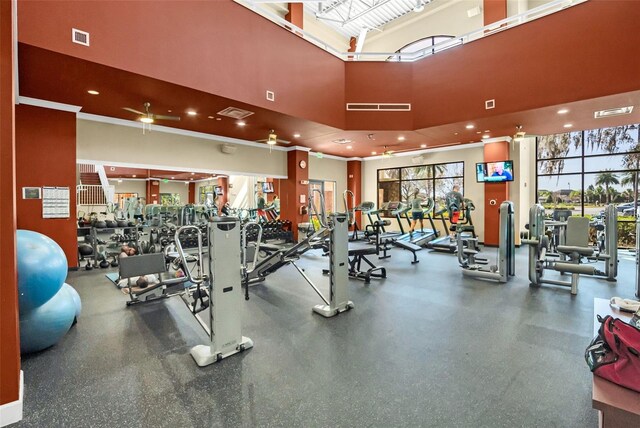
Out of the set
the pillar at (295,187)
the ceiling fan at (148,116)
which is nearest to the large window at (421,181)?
the pillar at (295,187)

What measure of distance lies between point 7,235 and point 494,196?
10.7 m

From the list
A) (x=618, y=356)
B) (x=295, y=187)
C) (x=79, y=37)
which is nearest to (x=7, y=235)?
(x=79, y=37)

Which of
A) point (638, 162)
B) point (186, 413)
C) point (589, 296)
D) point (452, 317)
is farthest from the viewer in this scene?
point (638, 162)

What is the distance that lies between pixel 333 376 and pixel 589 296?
15.0 ft

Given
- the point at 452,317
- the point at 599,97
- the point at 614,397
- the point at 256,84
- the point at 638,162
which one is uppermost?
the point at 256,84

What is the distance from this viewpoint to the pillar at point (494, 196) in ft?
30.7

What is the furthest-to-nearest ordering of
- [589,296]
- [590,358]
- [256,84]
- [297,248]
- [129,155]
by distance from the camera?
[129,155]
[256,84]
[589,296]
[297,248]
[590,358]

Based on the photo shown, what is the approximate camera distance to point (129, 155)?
7328 millimetres

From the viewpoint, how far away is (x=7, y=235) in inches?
78.2

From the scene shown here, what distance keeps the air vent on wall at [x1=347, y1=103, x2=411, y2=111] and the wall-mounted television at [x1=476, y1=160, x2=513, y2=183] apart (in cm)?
350

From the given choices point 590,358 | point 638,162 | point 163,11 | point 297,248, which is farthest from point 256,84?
point 638,162

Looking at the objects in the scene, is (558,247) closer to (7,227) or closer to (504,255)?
(504,255)

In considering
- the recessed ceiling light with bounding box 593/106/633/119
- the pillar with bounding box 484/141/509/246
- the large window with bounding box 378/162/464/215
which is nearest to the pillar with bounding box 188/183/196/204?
the large window with bounding box 378/162/464/215

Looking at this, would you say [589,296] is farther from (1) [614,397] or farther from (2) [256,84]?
(2) [256,84]
